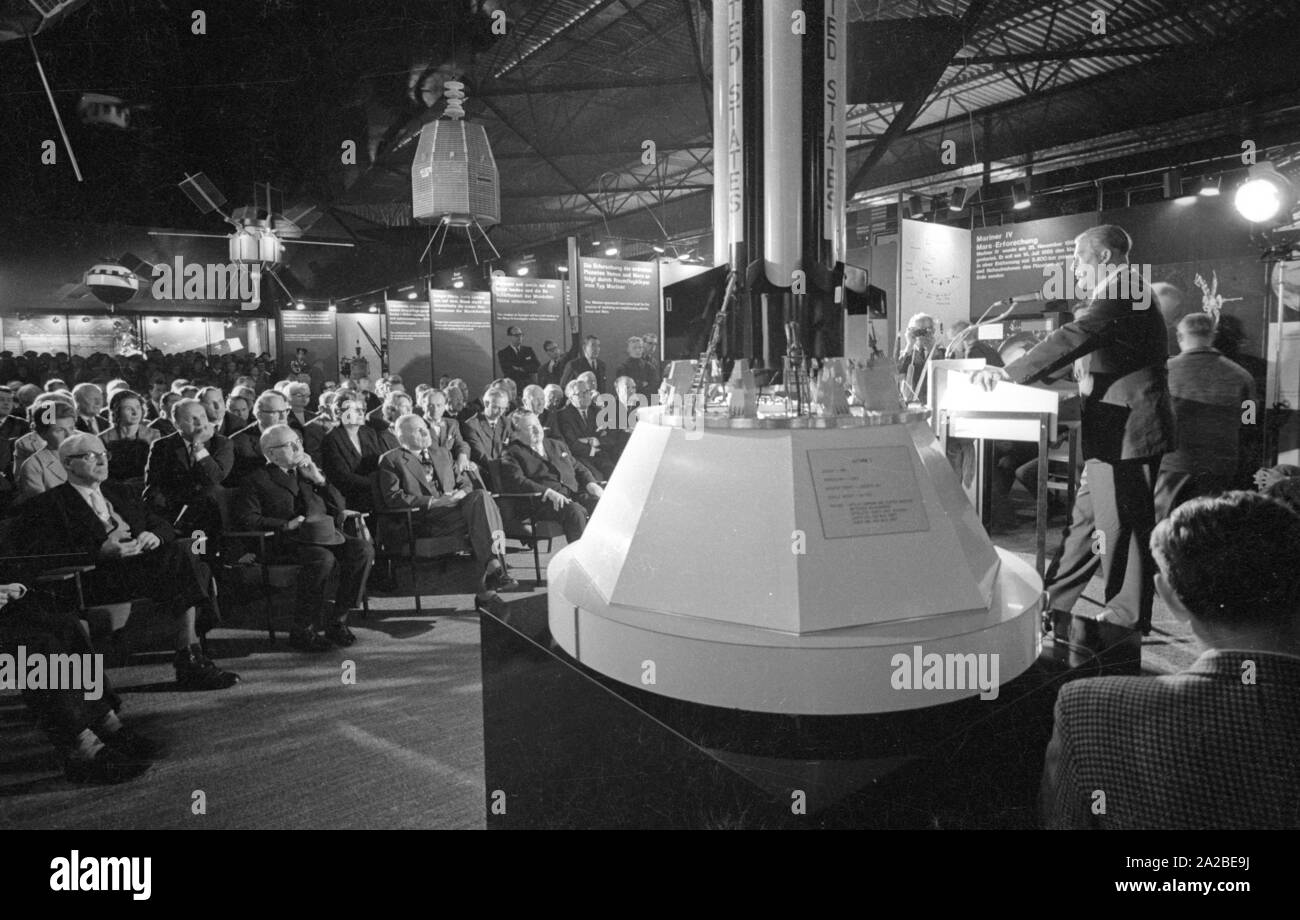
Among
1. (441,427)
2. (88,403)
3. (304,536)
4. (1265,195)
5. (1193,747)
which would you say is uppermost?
(1265,195)

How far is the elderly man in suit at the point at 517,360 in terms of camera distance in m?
10.2

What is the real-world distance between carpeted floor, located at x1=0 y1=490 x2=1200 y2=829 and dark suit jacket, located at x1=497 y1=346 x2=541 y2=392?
21.1 ft

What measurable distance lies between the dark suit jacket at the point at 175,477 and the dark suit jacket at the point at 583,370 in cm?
425

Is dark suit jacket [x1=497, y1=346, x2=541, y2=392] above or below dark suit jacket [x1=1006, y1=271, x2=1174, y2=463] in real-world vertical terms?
above

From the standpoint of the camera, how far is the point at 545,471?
18.3 ft

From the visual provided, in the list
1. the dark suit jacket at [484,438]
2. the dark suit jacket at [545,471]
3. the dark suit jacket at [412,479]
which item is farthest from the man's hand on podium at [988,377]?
the dark suit jacket at [484,438]

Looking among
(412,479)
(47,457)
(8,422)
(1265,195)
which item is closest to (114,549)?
(47,457)

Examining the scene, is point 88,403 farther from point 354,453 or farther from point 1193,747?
point 1193,747

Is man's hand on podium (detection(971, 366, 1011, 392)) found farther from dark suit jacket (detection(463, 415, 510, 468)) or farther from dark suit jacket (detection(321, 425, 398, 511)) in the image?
dark suit jacket (detection(321, 425, 398, 511))

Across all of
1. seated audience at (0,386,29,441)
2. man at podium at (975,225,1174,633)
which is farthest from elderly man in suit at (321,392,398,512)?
man at podium at (975,225,1174,633)

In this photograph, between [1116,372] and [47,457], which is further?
[47,457]

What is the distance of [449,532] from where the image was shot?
5020 millimetres

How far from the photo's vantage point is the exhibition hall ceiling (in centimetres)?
414

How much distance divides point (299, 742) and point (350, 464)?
8.39 ft
